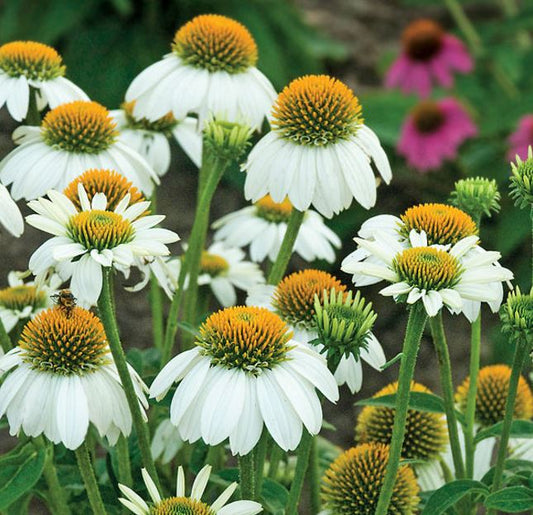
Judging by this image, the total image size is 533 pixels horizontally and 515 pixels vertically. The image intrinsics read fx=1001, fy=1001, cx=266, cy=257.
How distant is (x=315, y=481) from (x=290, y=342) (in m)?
0.21

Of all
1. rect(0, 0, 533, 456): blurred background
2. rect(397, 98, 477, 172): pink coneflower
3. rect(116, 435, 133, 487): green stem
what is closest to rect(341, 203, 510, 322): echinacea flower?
rect(116, 435, 133, 487): green stem

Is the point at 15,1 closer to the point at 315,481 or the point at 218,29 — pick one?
the point at 218,29

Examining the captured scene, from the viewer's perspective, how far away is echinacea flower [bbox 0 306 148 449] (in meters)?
0.66

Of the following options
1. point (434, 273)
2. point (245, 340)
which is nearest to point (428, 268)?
point (434, 273)

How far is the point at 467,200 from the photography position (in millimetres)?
788

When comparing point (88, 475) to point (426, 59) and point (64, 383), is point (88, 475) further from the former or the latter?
point (426, 59)

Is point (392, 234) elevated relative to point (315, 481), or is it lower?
elevated

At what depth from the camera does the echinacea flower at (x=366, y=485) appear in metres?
0.78

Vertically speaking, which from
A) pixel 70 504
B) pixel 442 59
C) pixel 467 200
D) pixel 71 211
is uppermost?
pixel 442 59

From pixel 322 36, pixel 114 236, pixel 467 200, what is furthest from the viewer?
pixel 322 36

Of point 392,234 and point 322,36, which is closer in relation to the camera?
point 392,234

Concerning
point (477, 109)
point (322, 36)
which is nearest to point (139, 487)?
point (477, 109)

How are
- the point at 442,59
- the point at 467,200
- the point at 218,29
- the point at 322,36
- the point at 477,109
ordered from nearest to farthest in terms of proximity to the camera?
1. the point at 467,200
2. the point at 218,29
3. the point at 442,59
4. the point at 477,109
5. the point at 322,36

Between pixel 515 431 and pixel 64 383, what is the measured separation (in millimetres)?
357
